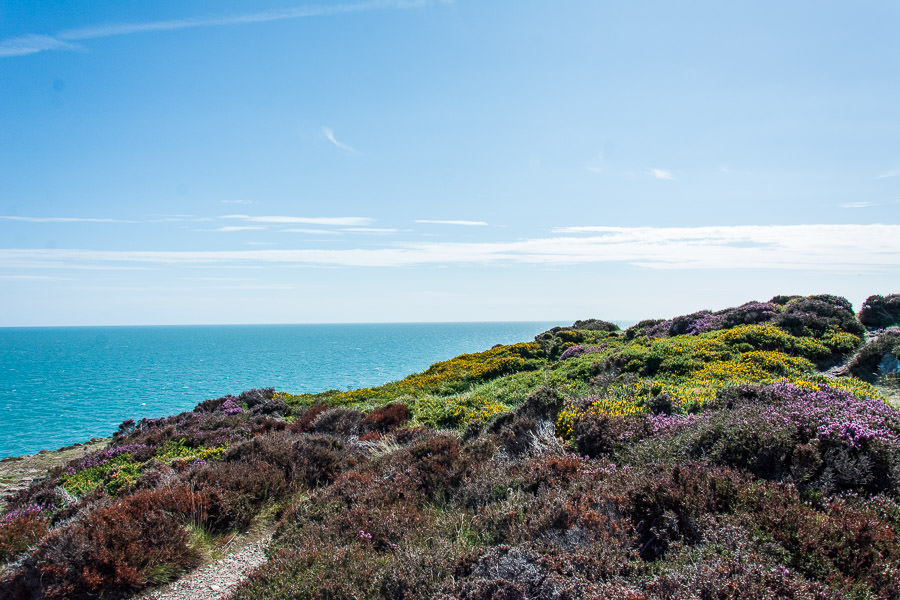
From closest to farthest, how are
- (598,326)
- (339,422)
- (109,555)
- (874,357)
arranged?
1. (109,555)
2. (874,357)
3. (339,422)
4. (598,326)

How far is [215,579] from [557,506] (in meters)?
4.70

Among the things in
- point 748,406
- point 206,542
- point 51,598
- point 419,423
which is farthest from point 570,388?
point 51,598

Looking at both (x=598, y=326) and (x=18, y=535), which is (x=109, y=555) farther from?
(x=598, y=326)

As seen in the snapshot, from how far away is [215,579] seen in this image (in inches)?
238

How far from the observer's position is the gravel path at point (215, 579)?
18.7 feet

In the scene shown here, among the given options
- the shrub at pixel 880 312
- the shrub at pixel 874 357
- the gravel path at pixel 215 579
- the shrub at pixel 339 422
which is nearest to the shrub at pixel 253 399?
the shrub at pixel 339 422

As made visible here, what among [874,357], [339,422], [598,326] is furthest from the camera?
[598,326]

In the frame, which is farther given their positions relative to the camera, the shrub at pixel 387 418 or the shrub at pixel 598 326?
the shrub at pixel 598 326

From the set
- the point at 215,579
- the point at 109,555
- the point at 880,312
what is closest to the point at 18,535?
the point at 109,555

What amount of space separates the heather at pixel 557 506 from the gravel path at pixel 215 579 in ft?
0.80

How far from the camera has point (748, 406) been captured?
6875 mm

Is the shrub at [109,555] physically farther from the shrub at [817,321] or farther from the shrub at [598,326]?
the shrub at [598,326]

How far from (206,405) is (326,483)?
48.4 feet

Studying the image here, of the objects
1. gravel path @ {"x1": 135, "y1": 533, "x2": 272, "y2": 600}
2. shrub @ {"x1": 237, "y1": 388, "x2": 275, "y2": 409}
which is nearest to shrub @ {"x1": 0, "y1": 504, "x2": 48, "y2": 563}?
gravel path @ {"x1": 135, "y1": 533, "x2": 272, "y2": 600}
